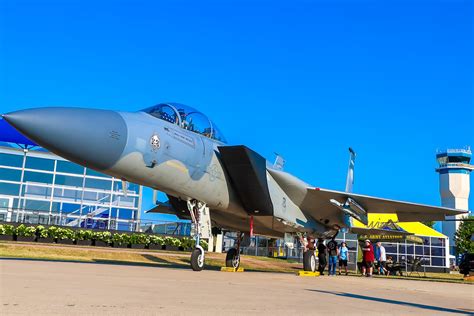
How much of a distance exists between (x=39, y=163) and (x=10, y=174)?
7.35 feet

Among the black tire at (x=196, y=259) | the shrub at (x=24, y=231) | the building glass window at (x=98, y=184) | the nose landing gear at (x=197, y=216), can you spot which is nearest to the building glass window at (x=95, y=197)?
the building glass window at (x=98, y=184)

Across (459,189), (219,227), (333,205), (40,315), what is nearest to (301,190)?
(333,205)

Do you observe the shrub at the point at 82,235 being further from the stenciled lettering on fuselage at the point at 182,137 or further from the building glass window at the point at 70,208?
the building glass window at the point at 70,208

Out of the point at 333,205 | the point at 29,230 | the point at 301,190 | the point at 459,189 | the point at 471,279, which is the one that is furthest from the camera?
the point at 459,189

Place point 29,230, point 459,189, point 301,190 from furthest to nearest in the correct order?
point 459,189 → point 29,230 → point 301,190

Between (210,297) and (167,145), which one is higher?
(167,145)

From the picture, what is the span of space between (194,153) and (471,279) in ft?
42.5

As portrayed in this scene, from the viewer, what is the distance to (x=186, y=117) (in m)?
11.4

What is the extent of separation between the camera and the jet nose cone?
8.20m

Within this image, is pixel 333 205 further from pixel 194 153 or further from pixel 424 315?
pixel 424 315

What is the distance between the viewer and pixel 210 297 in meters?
5.94

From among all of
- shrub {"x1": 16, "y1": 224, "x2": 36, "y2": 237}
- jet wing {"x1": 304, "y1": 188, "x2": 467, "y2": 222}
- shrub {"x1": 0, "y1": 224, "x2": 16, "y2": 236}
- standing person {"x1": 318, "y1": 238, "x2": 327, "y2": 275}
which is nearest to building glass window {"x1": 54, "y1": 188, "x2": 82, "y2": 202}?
shrub {"x1": 16, "y1": 224, "x2": 36, "y2": 237}

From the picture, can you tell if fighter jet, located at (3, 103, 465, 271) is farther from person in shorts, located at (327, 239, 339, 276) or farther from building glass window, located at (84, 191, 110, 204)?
building glass window, located at (84, 191, 110, 204)

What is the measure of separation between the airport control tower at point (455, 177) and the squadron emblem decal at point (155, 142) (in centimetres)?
8157
